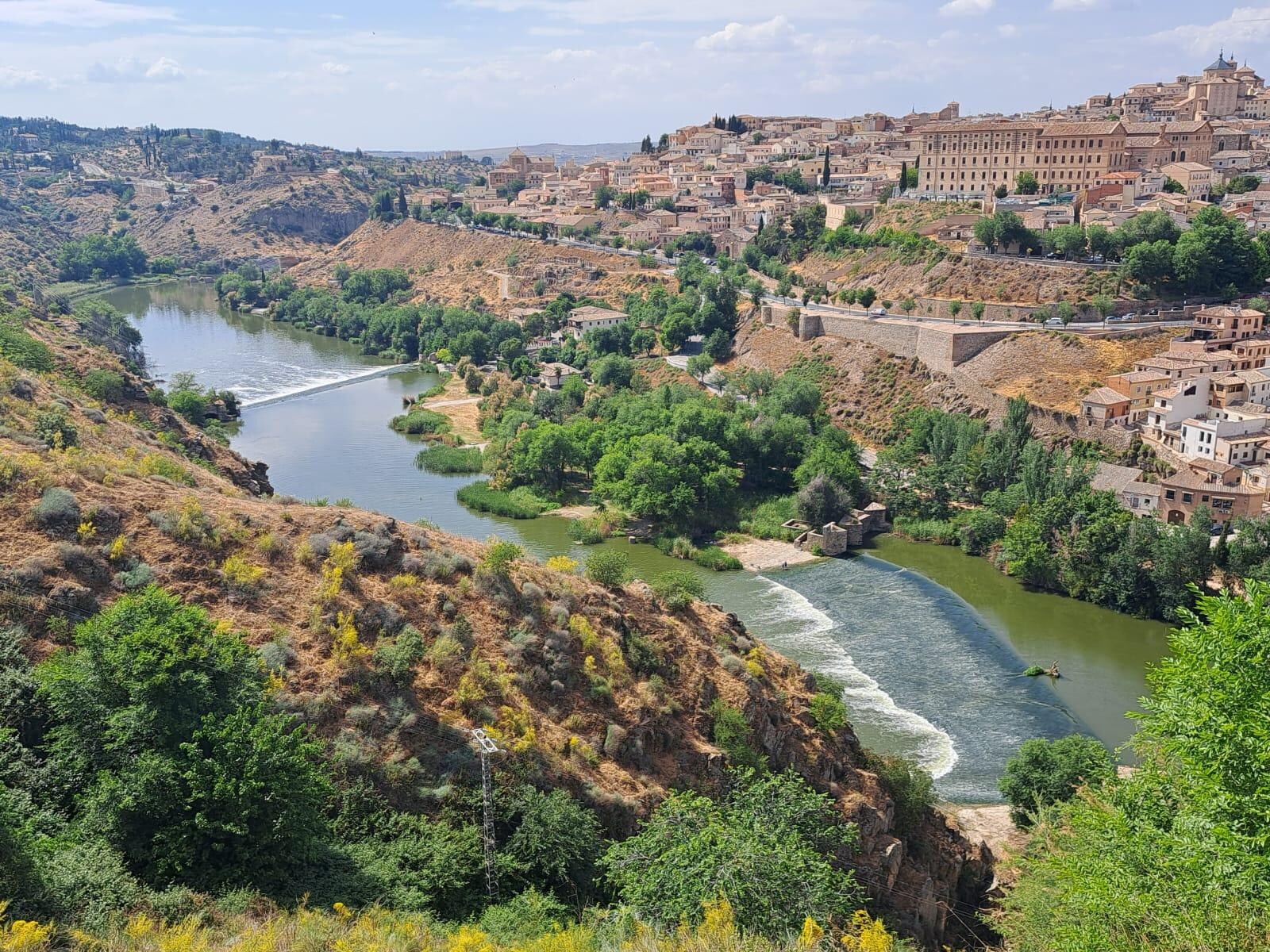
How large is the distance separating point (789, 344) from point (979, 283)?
7.88 metres

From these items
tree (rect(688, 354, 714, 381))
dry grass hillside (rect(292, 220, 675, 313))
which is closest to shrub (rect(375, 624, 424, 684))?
tree (rect(688, 354, 714, 381))

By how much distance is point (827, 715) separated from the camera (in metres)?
15.5

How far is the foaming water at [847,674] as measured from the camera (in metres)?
19.7

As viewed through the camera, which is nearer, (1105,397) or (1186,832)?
(1186,832)

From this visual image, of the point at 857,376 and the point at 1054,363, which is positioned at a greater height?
the point at 1054,363

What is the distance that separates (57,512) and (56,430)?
4.01 metres

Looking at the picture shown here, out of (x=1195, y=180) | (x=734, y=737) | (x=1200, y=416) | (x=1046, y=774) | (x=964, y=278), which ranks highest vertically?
(x=1195, y=180)

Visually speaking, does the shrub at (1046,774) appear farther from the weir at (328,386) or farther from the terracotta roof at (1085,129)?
the terracotta roof at (1085,129)

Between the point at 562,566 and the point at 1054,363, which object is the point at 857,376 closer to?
the point at 1054,363

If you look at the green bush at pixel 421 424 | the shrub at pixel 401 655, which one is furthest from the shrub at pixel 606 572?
the green bush at pixel 421 424

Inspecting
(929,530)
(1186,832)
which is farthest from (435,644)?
(929,530)

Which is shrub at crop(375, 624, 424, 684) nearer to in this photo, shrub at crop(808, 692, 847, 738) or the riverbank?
shrub at crop(808, 692, 847, 738)

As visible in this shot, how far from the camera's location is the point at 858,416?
129 feet

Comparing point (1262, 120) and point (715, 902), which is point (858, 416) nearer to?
point (715, 902)
